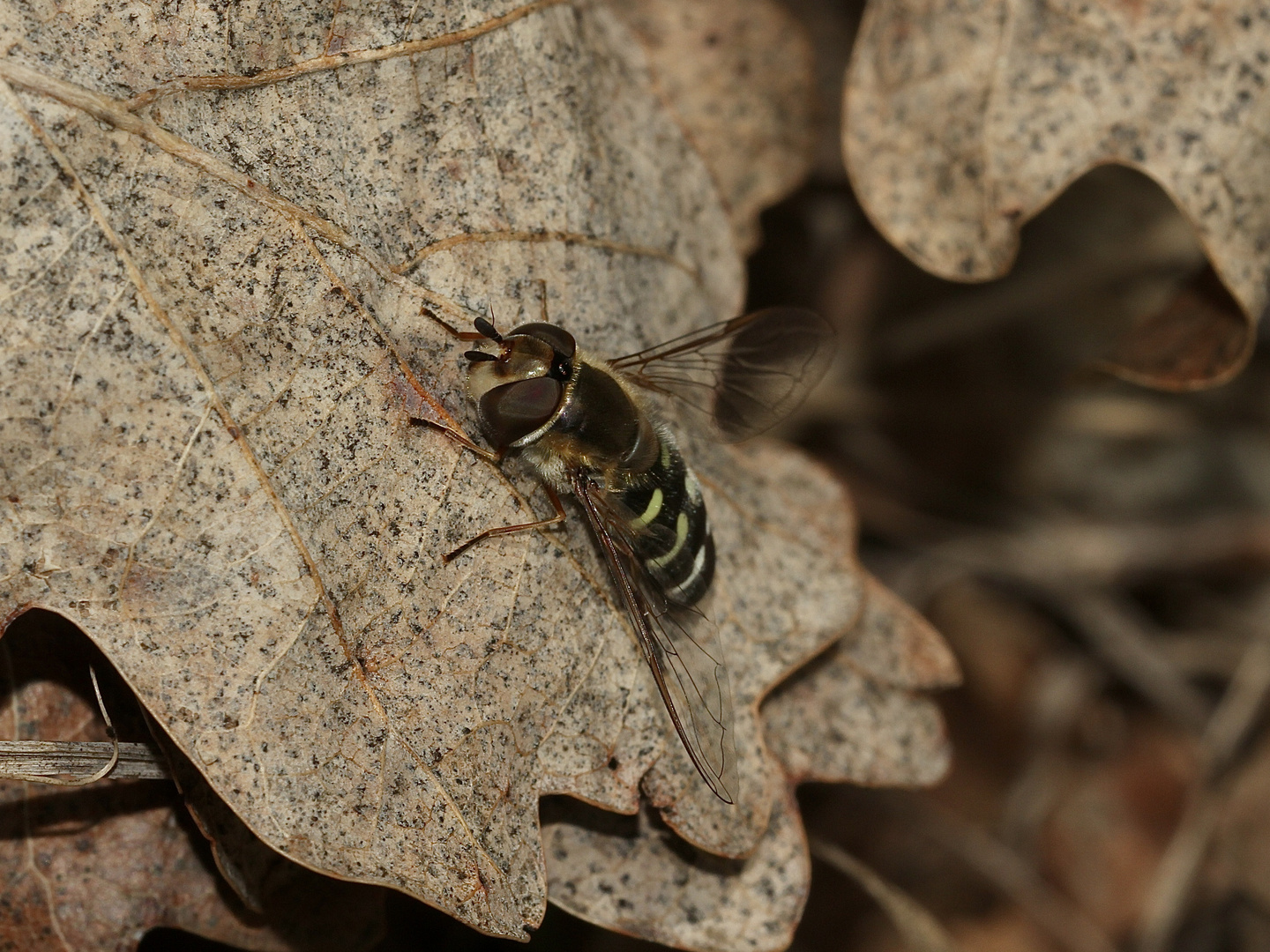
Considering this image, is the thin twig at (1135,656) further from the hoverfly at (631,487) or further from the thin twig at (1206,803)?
the hoverfly at (631,487)

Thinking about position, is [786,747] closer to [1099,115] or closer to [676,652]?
[676,652]

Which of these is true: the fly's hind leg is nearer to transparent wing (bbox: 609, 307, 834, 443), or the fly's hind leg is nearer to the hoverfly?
the hoverfly

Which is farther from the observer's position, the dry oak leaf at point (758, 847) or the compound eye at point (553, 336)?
the dry oak leaf at point (758, 847)

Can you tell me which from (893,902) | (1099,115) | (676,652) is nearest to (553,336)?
(676,652)

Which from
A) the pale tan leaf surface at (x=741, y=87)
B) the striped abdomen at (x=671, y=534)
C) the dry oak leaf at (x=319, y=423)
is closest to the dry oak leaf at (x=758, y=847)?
the dry oak leaf at (x=319, y=423)

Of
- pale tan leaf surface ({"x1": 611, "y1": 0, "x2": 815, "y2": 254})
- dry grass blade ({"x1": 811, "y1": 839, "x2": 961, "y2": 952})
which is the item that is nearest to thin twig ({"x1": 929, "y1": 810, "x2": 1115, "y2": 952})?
dry grass blade ({"x1": 811, "y1": 839, "x2": 961, "y2": 952})

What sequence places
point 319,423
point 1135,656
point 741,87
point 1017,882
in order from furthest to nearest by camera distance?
point 1135,656 < point 1017,882 < point 741,87 < point 319,423
